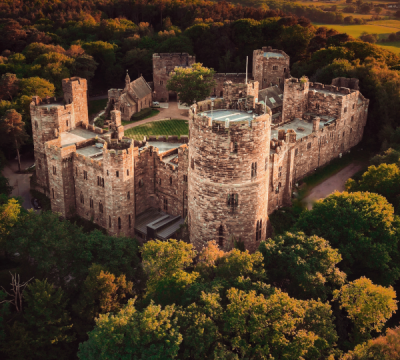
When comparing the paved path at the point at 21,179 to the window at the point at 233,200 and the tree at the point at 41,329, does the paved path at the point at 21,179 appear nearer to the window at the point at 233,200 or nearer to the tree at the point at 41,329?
the tree at the point at 41,329

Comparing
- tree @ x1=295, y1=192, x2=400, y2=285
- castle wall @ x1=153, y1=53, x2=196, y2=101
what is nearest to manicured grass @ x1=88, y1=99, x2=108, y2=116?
castle wall @ x1=153, y1=53, x2=196, y2=101

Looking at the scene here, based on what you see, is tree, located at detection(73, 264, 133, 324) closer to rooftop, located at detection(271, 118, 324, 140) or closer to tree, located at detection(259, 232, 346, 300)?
A: tree, located at detection(259, 232, 346, 300)

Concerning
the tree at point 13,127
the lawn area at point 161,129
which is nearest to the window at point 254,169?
the lawn area at point 161,129

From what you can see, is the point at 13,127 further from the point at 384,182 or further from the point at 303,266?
the point at 384,182

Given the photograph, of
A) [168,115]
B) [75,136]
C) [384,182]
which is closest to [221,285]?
[384,182]

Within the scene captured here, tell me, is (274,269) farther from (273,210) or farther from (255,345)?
(273,210)

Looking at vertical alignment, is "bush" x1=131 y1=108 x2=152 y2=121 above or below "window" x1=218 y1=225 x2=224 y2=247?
below
